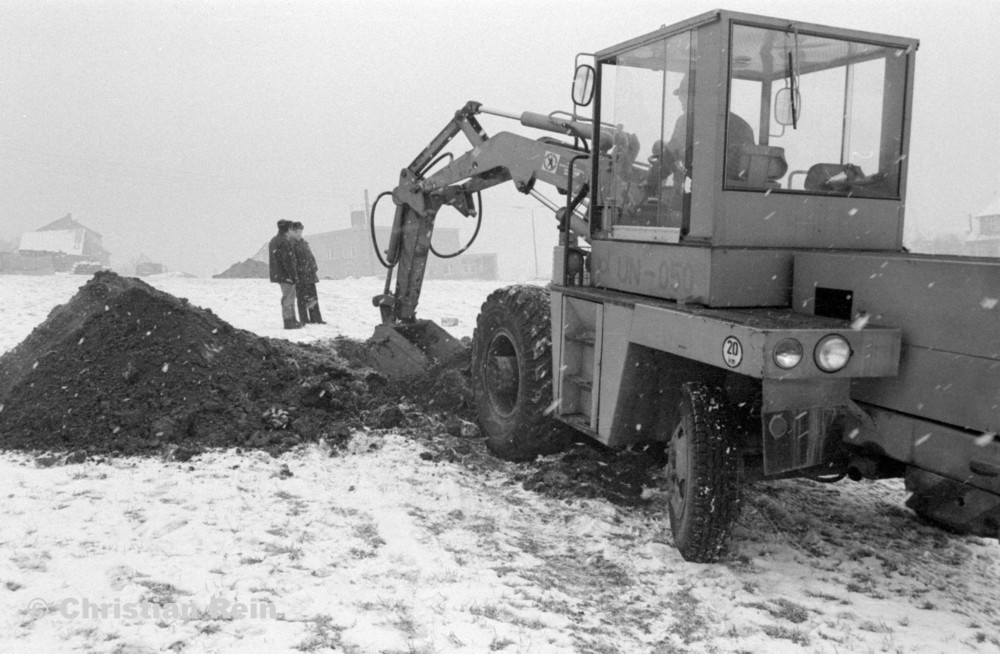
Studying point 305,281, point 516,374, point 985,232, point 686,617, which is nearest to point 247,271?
point 305,281

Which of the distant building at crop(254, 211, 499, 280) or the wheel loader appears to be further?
the distant building at crop(254, 211, 499, 280)

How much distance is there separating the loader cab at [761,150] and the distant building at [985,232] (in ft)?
105

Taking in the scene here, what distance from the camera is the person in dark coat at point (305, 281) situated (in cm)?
1230

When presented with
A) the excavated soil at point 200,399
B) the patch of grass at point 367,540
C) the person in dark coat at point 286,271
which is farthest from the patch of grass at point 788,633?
the person in dark coat at point 286,271

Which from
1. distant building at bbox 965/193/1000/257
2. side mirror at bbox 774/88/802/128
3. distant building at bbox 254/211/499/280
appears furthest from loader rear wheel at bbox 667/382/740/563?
distant building at bbox 254/211/499/280

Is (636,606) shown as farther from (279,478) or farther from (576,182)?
(576,182)

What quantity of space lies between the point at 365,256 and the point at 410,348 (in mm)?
46271

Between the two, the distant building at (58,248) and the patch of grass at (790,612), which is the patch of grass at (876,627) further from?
the distant building at (58,248)

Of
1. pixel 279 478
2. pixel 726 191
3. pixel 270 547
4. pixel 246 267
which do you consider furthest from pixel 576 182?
pixel 246 267

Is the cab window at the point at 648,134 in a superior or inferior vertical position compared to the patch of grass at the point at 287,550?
superior

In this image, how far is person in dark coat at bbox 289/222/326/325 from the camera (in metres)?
12.3

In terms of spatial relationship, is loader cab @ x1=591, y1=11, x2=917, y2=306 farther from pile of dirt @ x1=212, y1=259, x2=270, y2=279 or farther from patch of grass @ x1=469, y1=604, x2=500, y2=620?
pile of dirt @ x1=212, y1=259, x2=270, y2=279

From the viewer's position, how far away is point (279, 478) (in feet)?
18.6

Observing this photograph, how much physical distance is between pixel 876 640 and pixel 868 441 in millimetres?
849
